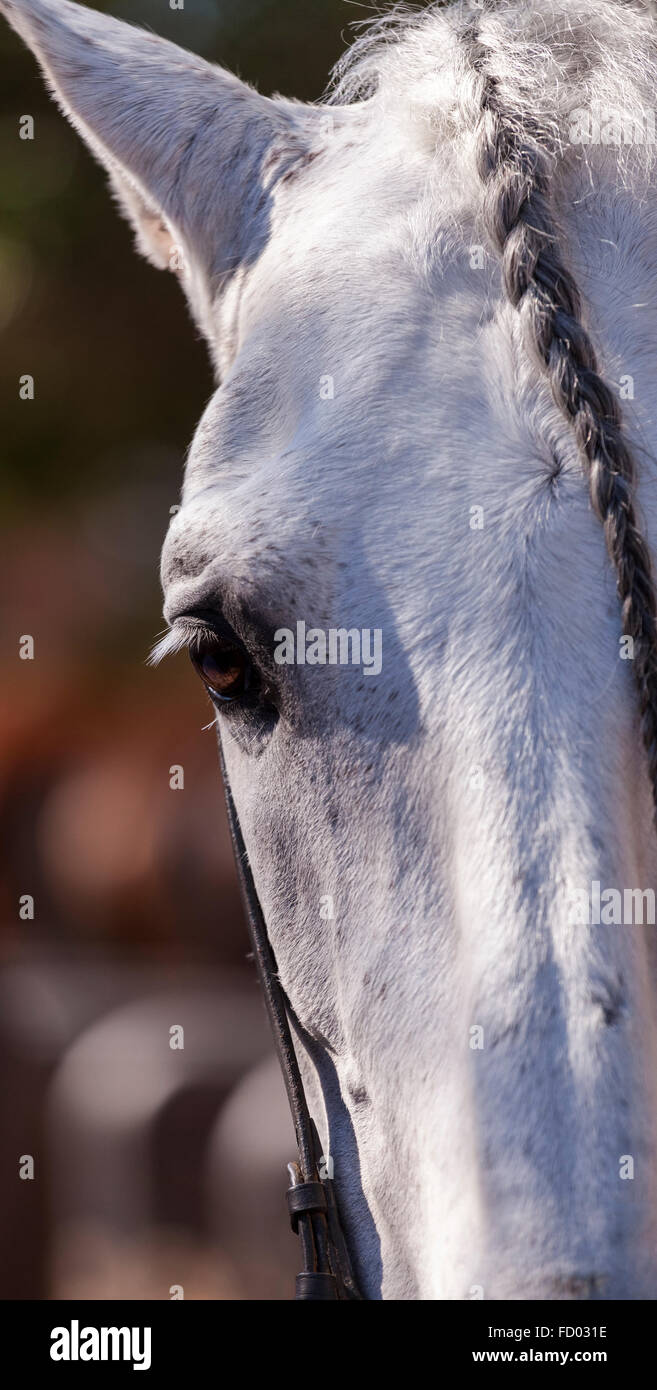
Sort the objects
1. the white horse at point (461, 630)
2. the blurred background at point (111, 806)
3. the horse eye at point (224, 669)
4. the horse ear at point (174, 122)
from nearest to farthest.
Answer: the white horse at point (461, 630)
the horse eye at point (224, 669)
the horse ear at point (174, 122)
the blurred background at point (111, 806)

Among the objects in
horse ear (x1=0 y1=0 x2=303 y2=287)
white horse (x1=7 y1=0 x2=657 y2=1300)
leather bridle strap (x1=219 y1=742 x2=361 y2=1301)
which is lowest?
leather bridle strap (x1=219 y1=742 x2=361 y2=1301)

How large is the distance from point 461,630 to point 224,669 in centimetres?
39

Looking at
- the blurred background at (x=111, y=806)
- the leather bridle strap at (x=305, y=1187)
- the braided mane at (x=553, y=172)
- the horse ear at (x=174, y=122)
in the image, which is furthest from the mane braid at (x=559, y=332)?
the blurred background at (x=111, y=806)

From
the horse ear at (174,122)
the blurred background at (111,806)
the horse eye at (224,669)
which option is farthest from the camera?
the blurred background at (111,806)

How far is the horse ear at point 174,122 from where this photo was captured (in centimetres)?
173

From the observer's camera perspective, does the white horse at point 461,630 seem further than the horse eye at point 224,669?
No

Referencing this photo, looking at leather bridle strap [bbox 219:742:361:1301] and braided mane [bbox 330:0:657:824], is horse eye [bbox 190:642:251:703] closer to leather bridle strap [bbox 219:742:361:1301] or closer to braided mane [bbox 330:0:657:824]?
leather bridle strap [bbox 219:742:361:1301]

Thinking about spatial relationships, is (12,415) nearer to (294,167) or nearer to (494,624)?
(294,167)

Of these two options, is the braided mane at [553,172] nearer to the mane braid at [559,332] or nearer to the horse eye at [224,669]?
the mane braid at [559,332]

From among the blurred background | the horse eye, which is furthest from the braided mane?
the blurred background

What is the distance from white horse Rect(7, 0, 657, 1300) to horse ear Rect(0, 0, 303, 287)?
99 millimetres

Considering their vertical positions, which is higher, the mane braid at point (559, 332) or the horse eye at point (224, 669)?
the mane braid at point (559, 332)

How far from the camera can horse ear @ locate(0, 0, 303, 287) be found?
1733 mm

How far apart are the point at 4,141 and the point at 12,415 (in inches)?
49.3
